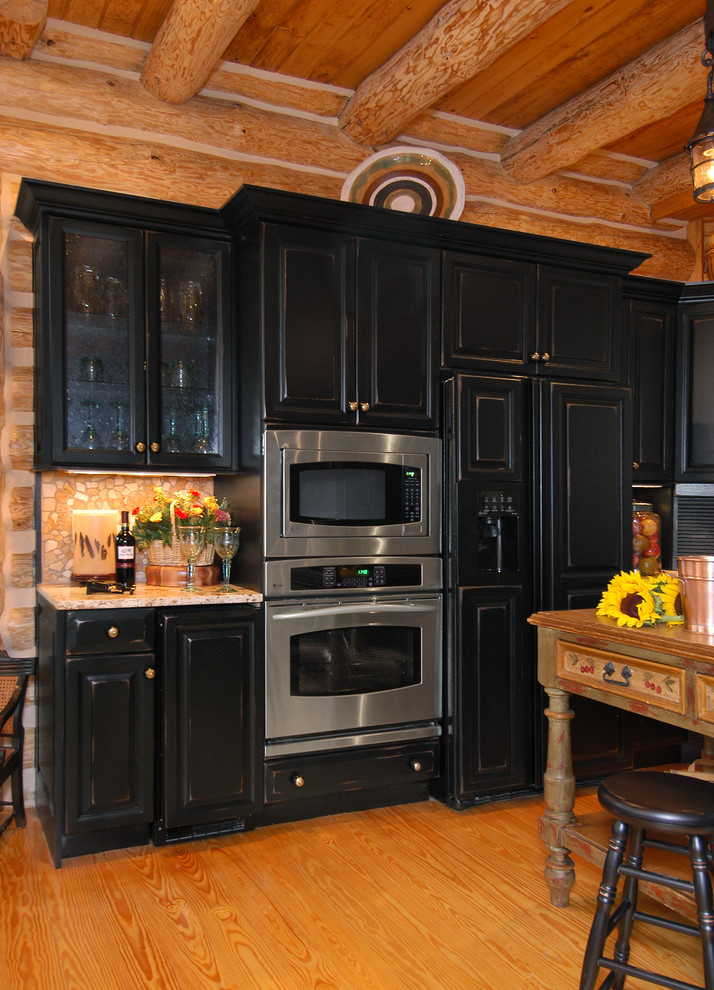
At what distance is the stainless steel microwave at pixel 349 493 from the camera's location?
3.05 m

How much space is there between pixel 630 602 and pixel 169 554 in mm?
1848

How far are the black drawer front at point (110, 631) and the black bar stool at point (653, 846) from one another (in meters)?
1.69

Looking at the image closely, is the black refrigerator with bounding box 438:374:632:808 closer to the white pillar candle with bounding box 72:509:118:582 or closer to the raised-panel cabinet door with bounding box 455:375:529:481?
the raised-panel cabinet door with bounding box 455:375:529:481

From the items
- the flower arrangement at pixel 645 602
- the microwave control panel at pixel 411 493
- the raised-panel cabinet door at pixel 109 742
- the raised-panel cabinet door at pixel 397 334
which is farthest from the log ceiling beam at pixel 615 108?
the raised-panel cabinet door at pixel 109 742

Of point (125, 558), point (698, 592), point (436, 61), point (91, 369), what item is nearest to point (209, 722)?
point (125, 558)

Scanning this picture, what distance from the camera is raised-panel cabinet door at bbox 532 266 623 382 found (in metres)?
3.59

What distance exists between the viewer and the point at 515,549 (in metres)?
3.46

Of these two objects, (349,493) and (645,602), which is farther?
(349,493)

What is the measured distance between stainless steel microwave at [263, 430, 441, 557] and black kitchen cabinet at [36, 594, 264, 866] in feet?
1.24

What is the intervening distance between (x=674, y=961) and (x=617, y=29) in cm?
345

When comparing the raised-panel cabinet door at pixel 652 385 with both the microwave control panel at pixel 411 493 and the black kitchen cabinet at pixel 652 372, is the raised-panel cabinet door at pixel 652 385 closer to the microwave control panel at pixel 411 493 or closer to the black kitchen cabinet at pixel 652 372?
the black kitchen cabinet at pixel 652 372

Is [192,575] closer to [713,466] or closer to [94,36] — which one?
[94,36]

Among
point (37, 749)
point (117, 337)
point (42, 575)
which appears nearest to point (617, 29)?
point (117, 337)

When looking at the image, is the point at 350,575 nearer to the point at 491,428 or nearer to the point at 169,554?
the point at 169,554
